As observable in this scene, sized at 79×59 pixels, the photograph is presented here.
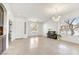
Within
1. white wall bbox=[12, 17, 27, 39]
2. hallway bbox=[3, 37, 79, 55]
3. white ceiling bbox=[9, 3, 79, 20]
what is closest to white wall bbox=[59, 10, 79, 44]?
white ceiling bbox=[9, 3, 79, 20]

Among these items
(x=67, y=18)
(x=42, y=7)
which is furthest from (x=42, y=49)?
(x=67, y=18)

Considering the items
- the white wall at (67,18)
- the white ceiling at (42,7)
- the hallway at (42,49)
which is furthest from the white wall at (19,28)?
the hallway at (42,49)

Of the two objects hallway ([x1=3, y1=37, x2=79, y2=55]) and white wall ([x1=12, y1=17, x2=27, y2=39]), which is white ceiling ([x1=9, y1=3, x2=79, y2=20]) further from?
white wall ([x1=12, y1=17, x2=27, y2=39])

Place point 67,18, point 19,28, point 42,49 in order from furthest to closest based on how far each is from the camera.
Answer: point 19,28 < point 67,18 < point 42,49

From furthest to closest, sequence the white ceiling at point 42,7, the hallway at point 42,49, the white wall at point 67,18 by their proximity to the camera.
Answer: the white wall at point 67,18, the white ceiling at point 42,7, the hallway at point 42,49

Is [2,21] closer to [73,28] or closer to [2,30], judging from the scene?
[2,30]

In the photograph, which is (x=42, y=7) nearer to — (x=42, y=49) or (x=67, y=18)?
(x=42, y=49)

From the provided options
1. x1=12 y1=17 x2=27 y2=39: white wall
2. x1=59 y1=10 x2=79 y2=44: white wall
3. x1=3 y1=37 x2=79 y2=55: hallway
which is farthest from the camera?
x1=12 y1=17 x2=27 y2=39: white wall

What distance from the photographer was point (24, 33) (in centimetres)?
1229

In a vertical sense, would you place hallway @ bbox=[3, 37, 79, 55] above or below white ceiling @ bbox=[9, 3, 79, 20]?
below

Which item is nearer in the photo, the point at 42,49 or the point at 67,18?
the point at 42,49

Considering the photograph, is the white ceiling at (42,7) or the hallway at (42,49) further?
the white ceiling at (42,7)

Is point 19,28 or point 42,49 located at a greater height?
point 19,28

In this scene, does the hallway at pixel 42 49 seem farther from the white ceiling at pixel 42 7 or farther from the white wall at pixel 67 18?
the white ceiling at pixel 42 7
